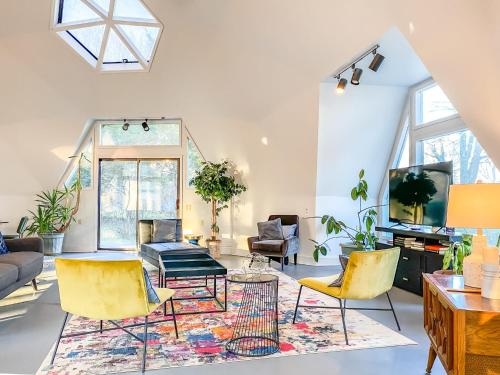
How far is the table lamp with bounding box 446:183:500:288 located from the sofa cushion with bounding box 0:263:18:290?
153 inches

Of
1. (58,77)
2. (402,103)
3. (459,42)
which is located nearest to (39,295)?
(58,77)

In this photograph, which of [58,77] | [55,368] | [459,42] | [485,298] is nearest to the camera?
[485,298]

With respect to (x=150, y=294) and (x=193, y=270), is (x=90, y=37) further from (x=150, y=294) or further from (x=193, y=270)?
(x=150, y=294)

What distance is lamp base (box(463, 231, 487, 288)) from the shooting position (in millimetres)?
2379

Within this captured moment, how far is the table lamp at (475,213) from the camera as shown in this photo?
88.0 inches

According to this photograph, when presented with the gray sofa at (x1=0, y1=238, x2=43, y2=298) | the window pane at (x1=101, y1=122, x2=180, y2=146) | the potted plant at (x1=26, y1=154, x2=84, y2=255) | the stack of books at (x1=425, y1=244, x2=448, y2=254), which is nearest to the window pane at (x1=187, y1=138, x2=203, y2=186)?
the window pane at (x1=101, y1=122, x2=180, y2=146)

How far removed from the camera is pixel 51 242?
26.4 feet

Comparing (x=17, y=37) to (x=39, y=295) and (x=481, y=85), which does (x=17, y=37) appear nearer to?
(x=39, y=295)

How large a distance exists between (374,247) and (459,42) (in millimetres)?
3370

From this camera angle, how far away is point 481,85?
319 centimetres

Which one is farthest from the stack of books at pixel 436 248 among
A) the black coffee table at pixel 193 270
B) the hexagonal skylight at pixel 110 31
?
the hexagonal skylight at pixel 110 31

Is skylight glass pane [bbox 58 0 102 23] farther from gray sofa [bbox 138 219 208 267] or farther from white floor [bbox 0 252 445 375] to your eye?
white floor [bbox 0 252 445 375]

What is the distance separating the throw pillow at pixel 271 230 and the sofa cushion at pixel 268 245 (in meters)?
0.18

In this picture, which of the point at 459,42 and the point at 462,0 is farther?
the point at 459,42
